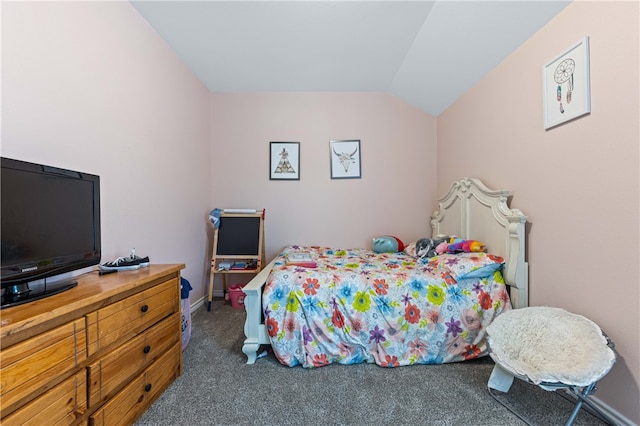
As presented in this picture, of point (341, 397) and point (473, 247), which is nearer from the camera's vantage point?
point (341, 397)

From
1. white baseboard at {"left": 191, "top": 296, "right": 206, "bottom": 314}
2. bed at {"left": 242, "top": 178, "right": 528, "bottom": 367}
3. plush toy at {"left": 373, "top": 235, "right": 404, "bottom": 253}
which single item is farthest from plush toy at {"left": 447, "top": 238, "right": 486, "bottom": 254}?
white baseboard at {"left": 191, "top": 296, "right": 206, "bottom": 314}

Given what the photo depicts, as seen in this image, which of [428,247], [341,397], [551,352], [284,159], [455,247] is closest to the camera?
[551,352]

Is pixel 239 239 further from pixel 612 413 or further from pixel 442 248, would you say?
pixel 612 413

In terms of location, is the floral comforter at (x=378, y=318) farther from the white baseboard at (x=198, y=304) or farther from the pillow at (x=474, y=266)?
the white baseboard at (x=198, y=304)

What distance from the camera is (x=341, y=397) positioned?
1520mm

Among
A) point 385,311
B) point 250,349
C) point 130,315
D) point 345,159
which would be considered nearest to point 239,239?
point 250,349

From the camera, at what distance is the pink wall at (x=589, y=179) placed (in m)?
1.28

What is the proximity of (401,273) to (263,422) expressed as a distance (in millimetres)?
1264

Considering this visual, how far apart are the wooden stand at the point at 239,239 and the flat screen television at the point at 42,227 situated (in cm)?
170

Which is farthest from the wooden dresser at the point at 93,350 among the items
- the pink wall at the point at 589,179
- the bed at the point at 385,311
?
the pink wall at the point at 589,179

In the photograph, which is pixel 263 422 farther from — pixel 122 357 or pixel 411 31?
pixel 411 31

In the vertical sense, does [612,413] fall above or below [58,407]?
below

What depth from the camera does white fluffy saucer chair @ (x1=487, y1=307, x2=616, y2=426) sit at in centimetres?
118

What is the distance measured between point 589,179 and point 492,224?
763 millimetres
